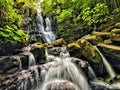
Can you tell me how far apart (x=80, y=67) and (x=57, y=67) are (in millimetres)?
1033

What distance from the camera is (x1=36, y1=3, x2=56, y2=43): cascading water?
1575 centimetres

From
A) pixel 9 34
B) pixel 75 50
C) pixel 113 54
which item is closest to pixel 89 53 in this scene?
pixel 75 50

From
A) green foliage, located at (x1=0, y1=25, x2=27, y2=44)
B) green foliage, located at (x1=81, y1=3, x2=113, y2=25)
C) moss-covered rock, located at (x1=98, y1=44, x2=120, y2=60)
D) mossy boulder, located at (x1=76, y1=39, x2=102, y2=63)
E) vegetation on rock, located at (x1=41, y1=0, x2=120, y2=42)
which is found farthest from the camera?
vegetation on rock, located at (x1=41, y1=0, x2=120, y2=42)

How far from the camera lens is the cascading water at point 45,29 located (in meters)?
15.8

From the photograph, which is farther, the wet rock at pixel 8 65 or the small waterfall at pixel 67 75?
the wet rock at pixel 8 65

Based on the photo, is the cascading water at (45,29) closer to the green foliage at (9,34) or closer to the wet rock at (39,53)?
the green foliage at (9,34)

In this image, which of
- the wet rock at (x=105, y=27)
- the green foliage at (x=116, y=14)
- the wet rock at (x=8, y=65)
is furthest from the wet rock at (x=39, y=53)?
the green foliage at (x=116, y=14)

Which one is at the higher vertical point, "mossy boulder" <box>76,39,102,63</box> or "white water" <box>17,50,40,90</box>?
"mossy boulder" <box>76,39,102,63</box>

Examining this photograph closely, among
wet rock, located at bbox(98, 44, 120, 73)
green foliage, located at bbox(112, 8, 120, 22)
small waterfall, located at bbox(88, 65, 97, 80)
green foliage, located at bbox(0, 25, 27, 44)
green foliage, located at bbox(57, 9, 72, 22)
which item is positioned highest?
green foliage, located at bbox(57, 9, 72, 22)

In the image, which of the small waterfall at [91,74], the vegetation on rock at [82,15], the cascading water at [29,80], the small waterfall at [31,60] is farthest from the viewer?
the vegetation on rock at [82,15]

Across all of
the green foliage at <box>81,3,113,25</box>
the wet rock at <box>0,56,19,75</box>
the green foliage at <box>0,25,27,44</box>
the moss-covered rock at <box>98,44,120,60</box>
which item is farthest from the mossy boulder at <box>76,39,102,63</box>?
the green foliage at <box>81,3,113,25</box>

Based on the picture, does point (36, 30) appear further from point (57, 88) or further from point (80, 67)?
point (57, 88)

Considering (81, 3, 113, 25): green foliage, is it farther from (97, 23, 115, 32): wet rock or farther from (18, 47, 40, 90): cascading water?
(18, 47, 40, 90): cascading water

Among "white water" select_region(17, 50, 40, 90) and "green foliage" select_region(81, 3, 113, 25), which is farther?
"green foliage" select_region(81, 3, 113, 25)
